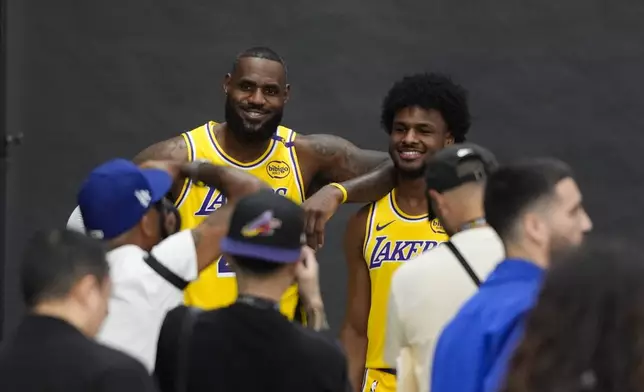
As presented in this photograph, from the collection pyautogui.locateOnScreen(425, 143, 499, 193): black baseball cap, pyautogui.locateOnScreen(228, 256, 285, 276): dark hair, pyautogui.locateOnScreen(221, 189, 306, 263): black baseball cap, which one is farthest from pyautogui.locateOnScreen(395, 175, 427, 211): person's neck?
pyautogui.locateOnScreen(228, 256, 285, 276): dark hair

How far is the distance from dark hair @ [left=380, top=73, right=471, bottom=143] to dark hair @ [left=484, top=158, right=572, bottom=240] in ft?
8.23

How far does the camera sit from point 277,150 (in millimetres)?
5777

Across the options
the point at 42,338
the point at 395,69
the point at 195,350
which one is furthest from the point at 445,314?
the point at 395,69

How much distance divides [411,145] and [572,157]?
1.79 metres

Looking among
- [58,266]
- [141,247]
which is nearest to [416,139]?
[141,247]

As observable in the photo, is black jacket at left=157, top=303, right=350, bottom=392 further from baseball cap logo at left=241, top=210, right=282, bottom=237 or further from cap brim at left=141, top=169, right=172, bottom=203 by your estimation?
cap brim at left=141, top=169, right=172, bottom=203

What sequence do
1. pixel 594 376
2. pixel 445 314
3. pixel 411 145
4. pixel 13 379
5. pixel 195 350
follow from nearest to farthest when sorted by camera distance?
pixel 594 376 < pixel 13 379 < pixel 195 350 < pixel 445 314 < pixel 411 145

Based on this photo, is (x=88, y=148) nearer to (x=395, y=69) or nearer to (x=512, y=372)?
(x=395, y=69)

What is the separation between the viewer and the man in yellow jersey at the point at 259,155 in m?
5.45

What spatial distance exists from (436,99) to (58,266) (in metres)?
2.91

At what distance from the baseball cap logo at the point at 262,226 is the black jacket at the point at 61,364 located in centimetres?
46

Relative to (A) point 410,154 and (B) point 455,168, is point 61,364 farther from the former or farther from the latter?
(A) point 410,154

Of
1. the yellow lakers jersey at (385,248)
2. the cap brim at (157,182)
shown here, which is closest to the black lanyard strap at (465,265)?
the cap brim at (157,182)

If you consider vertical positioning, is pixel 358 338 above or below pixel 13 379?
below
